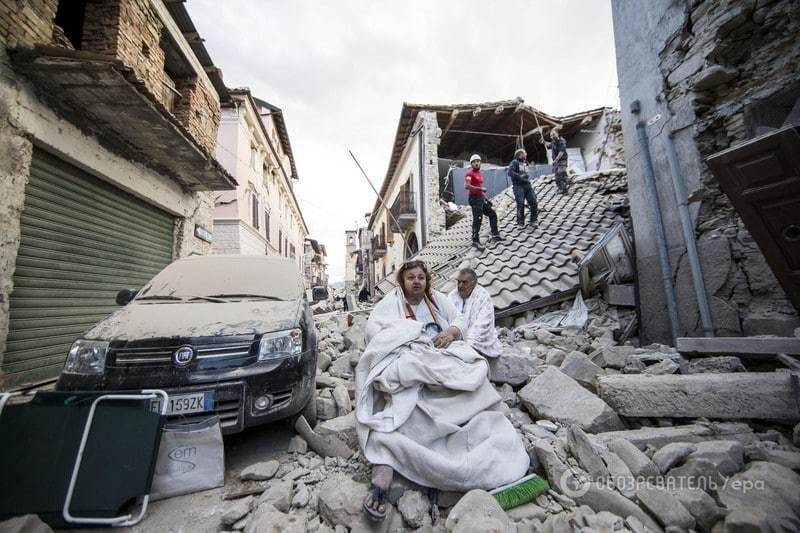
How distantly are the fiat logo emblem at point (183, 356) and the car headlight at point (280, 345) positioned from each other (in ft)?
1.45

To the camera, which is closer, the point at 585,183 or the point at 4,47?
the point at 4,47

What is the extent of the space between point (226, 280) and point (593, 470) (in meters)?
3.44

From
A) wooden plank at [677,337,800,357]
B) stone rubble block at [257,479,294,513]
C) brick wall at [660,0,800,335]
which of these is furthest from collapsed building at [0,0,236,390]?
wooden plank at [677,337,800,357]

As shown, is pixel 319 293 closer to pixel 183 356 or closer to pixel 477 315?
pixel 183 356

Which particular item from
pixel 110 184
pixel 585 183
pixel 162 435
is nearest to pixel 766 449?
pixel 162 435

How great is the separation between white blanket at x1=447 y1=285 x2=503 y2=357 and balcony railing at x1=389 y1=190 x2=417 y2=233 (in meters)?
10.8

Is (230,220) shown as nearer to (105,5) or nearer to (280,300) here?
(105,5)

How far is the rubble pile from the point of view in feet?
→ 4.74

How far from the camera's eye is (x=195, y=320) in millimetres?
2432

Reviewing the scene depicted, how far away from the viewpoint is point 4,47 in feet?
12.3

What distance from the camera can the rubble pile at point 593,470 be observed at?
144 centimetres

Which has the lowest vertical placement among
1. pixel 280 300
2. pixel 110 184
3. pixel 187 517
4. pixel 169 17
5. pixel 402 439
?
pixel 187 517

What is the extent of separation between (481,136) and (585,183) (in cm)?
642

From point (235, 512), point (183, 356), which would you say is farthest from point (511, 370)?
point (183, 356)
